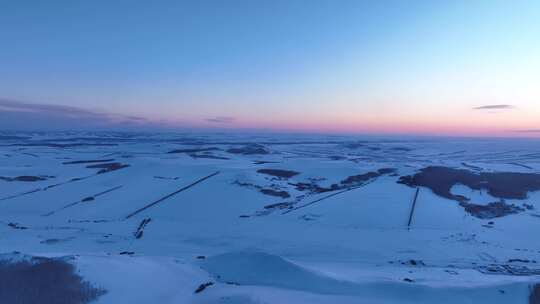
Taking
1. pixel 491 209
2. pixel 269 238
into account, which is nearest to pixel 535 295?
pixel 269 238

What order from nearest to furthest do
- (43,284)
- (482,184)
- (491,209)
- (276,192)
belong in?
(43,284), (491,209), (276,192), (482,184)

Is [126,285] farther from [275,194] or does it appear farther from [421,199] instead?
[421,199]

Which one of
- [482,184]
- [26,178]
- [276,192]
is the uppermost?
[482,184]

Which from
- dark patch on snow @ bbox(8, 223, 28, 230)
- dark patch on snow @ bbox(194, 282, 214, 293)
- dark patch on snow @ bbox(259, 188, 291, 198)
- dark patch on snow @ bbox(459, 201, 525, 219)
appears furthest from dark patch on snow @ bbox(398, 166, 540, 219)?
dark patch on snow @ bbox(8, 223, 28, 230)

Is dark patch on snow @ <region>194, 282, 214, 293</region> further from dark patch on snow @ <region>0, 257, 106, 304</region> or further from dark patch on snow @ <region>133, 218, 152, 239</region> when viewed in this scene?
dark patch on snow @ <region>133, 218, 152, 239</region>

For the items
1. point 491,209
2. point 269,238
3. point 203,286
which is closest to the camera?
point 203,286

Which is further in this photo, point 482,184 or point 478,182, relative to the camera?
point 478,182

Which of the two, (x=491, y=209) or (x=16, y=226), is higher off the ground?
(x=491, y=209)

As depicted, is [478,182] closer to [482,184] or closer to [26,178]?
[482,184]
